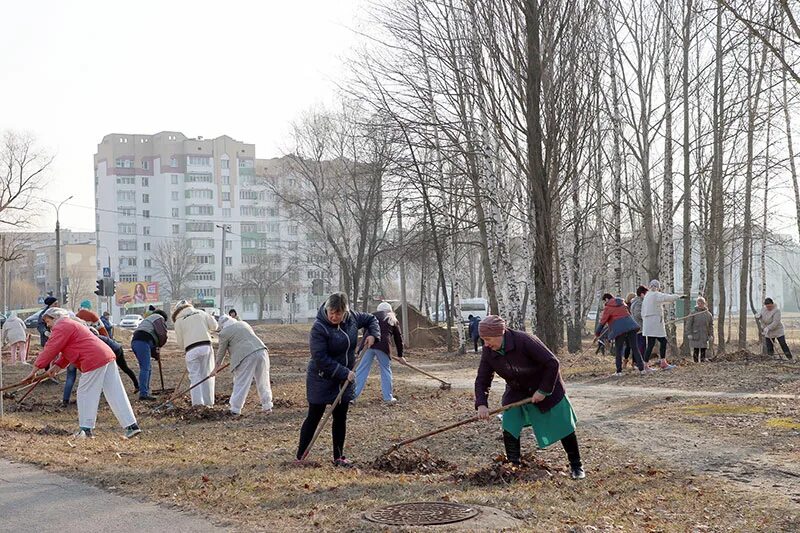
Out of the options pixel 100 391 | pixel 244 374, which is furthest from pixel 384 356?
pixel 100 391

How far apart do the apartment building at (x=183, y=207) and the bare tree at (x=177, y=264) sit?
3.00 metres

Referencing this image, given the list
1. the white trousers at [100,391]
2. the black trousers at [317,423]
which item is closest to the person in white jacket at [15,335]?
the white trousers at [100,391]

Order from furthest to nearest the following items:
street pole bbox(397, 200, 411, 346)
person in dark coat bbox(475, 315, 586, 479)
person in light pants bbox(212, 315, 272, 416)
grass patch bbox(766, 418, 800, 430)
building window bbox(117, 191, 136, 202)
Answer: building window bbox(117, 191, 136, 202), street pole bbox(397, 200, 411, 346), person in light pants bbox(212, 315, 272, 416), grass patch bbox(766, 418, 800, 430), person in dark coat bbox(475, 315, 586, 479)

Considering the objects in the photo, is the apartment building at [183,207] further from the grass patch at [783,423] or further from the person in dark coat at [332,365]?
the person in dark coat at [332,365]

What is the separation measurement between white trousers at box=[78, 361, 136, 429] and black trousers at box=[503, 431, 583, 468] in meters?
5.43

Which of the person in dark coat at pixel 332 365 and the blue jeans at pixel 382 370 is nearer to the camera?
the person in dark coat at pixel 332 365

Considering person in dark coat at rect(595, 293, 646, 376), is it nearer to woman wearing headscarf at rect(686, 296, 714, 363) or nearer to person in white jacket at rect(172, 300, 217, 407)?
woman wearing headscarf at rect(686, 296, 714, 363)

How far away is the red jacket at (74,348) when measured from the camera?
12.1 meters

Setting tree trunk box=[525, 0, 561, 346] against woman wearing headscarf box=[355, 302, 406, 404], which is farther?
tree trunk box=[525, 0, 561, 346]

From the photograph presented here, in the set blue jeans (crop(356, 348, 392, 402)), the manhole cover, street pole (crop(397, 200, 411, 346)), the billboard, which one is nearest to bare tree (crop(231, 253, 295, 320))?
the billboard

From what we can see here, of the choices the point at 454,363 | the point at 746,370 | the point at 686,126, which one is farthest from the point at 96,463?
the point at 686,126

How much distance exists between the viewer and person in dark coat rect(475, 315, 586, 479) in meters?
8.65

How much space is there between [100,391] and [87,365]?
0.42 meters

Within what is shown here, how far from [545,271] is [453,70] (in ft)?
20.1
